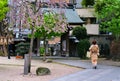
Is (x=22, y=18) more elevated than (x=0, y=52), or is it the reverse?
(x=22, y=18)

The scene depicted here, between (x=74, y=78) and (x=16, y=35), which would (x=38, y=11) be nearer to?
(x=74, y=78)

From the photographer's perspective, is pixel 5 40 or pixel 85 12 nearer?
pixel 5 40

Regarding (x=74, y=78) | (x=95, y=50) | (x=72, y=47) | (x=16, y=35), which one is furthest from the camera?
(x=16, y=35)

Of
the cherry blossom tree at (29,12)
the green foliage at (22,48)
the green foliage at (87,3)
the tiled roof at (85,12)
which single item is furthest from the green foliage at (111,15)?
the tiled roof at (85,12)

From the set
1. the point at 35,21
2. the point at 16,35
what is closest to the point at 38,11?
the point at 35,21

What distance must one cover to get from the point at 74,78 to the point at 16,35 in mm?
28197

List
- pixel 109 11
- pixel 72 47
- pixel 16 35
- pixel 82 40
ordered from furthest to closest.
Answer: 1. pixel 16 35
2. pixel 72 47
3. pixel 82 40
4. pixel 109 11

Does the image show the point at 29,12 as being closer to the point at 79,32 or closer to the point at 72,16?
the point at 79,32

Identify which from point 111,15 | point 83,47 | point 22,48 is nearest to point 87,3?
point 83,47

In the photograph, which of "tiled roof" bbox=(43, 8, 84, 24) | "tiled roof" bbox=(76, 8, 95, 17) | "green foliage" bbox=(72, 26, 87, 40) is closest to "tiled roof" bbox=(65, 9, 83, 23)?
"tiled roof" bbox=(43, 8, 84, 24)

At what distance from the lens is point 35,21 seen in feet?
76.4

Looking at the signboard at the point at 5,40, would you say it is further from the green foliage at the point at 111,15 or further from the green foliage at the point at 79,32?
the green foliage at the point at 111,15

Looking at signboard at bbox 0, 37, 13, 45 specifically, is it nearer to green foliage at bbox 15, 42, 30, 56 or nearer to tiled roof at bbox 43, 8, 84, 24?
green foliage at bbox 15, 42, 30, 56

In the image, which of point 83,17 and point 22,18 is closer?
point 22,18
